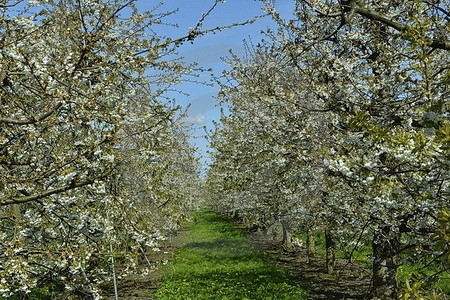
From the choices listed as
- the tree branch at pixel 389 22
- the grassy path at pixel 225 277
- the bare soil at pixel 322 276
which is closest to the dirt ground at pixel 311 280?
the bare soil at pixel 322 276

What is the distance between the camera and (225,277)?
13422mm

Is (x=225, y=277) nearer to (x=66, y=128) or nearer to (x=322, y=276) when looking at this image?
(x=322, y=276)

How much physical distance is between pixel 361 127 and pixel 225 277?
37.8ft

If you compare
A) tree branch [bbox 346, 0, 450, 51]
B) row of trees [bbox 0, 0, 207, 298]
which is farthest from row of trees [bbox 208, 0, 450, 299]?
row of trees [bbox 0, 0, 207, 298]

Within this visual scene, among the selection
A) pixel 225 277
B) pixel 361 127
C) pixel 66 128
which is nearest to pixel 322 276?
pixel 225 277

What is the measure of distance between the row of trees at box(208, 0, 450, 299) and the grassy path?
1.88 meters

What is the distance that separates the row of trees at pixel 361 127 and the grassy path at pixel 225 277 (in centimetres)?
188

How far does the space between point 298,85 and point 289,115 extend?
99cm

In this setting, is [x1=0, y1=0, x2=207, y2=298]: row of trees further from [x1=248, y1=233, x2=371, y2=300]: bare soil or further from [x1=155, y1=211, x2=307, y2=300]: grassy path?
[x1=248, y1=233, x2=371, y2=300]: bare soil

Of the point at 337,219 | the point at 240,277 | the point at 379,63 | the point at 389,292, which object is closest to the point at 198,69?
the point at 337,219

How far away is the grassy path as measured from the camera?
10.9 meters

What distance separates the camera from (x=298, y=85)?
10844 millimetres

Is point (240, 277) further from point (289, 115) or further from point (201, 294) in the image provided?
point (289, 115)

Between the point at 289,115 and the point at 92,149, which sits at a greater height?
the point at 289,115
